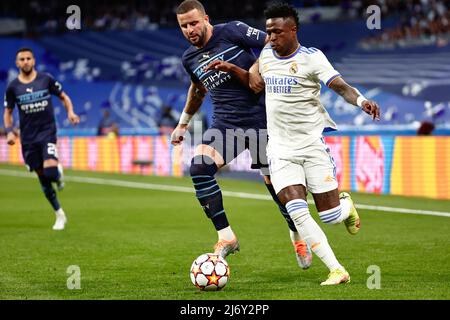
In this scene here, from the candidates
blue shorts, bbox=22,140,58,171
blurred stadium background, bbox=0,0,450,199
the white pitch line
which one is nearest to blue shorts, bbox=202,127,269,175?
blue shorts, bbox=22,140,58,171

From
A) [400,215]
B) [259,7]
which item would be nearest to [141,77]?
[259,7]

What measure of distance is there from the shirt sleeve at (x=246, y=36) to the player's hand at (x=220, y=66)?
0.68 metres

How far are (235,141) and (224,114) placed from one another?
0.97 feet

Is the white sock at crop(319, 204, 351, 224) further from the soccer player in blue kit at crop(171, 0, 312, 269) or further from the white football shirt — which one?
the soccer player in blue kit at crop(171, 0, 312, 269)

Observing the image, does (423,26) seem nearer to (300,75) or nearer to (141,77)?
(141,77)

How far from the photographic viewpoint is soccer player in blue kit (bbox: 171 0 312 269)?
872 centimetres

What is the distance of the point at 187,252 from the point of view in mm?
10805

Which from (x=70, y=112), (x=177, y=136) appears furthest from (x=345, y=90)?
(x=70, y=112)

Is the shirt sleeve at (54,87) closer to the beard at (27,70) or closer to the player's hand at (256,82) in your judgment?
the beard at (27,70)

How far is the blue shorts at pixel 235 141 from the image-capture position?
884 centimetres

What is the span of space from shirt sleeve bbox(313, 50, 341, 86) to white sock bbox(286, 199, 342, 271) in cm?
101

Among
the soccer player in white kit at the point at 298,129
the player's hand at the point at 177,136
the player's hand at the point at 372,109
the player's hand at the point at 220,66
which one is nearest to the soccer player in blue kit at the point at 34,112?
the player's hand at the point at 177,136

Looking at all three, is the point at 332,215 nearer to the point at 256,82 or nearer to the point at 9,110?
the point at 256,82

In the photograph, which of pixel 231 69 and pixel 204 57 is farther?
pixel 204 57
